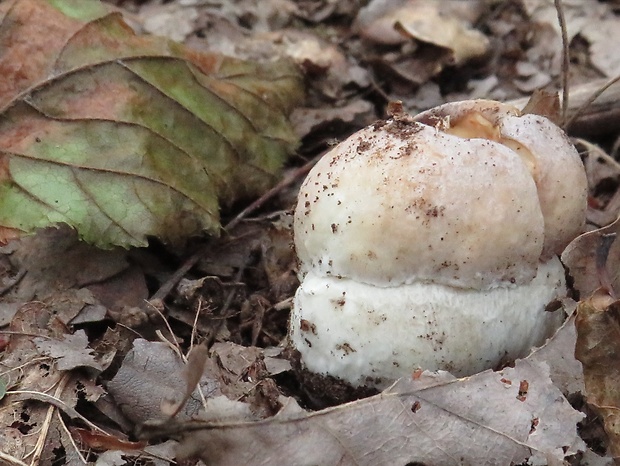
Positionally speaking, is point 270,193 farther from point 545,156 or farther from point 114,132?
point 545,156

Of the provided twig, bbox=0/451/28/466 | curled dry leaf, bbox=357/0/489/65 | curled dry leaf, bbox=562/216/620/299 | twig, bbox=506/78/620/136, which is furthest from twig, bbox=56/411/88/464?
curled dry leaf, bbox=357/0/489/65

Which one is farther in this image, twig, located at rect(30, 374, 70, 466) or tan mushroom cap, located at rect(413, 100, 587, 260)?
tan mushroom cap, located at rect(413, 100, 587, 260)

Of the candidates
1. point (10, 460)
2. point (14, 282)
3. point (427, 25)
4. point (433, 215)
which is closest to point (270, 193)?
point (14, 282)

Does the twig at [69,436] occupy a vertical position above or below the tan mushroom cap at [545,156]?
below

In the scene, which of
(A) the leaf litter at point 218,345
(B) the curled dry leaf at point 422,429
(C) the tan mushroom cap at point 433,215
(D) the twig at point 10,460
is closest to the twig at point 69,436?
(A) the leaf litter at point 218,345

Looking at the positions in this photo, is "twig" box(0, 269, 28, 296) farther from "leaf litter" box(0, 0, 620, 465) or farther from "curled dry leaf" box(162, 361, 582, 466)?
"curled dry leaf" box(162, 361, 582, 466)

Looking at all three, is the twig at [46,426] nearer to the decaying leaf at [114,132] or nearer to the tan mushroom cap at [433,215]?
the decaying leaf at [114,132]

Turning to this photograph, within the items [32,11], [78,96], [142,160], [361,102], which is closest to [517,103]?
[361,102]
